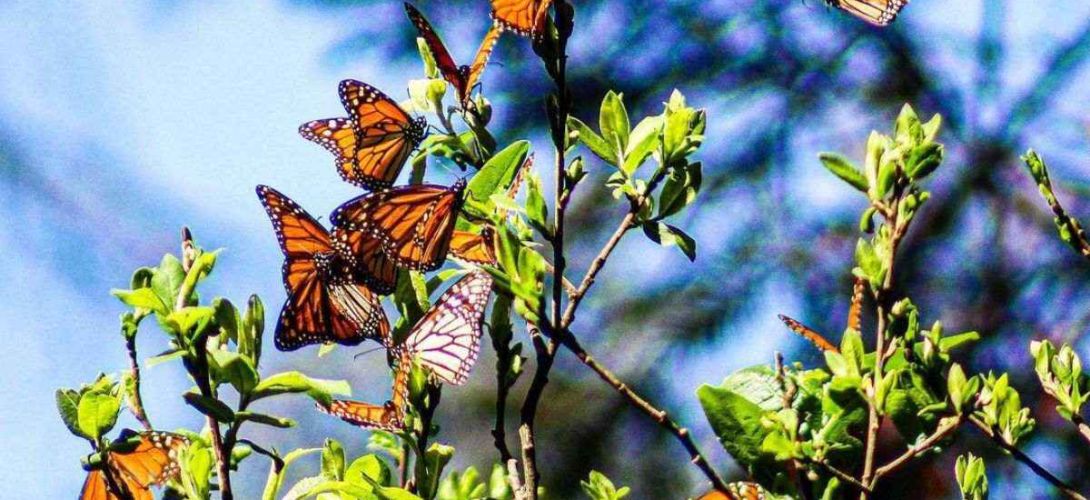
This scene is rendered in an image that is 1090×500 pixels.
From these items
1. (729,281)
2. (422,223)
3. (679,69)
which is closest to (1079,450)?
(729,281)

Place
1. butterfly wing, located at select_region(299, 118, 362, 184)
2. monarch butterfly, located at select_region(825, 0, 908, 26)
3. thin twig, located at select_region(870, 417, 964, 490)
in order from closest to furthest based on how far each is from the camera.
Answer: thin twig, located at select_region(870, 417, 964, 490) < butterfly wing, located at select_region(299, 118, 362, 184) < monarch butterfly, located at select_region(825, 0, 908, 26)

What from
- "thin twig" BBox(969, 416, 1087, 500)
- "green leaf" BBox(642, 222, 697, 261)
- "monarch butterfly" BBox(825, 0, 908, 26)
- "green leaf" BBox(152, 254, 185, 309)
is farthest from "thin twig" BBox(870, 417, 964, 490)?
"monarch butterfly" BBox(825, 0, 908, 26)

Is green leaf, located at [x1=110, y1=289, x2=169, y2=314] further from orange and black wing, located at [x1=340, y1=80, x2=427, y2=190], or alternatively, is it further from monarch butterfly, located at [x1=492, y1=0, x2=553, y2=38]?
monarch butterfly, located at [x1=492, y1=0, x2=553, y2=38]

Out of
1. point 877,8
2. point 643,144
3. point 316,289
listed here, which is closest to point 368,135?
point 316,289

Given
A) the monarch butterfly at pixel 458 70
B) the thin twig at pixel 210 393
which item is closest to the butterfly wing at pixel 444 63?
the monarch butterfly at pixel 458 70

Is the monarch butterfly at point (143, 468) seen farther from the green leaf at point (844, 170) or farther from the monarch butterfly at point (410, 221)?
the green leaf at point (844, 170)

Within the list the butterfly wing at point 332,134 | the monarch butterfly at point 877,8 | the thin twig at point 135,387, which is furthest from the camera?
the monarch butterfly at point 877,8
